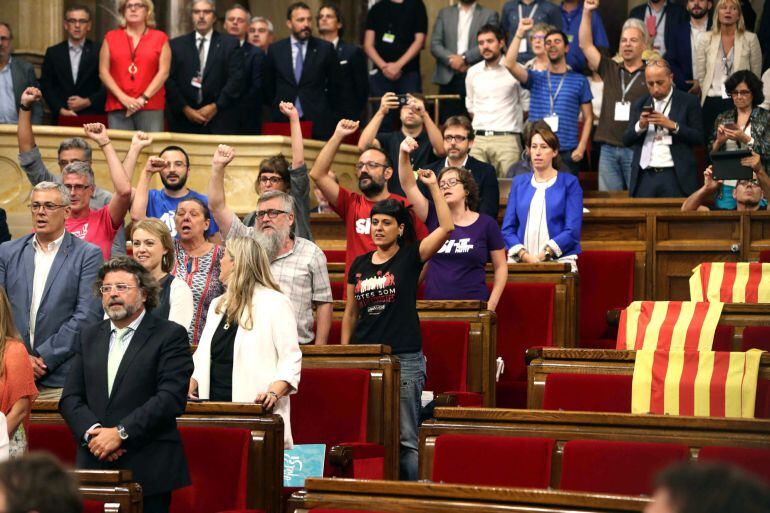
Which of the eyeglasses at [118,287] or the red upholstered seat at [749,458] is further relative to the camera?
the eyeglasses at [118,287]

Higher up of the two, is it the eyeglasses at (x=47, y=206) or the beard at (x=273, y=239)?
the eyeglasses at (x=47, y=206)

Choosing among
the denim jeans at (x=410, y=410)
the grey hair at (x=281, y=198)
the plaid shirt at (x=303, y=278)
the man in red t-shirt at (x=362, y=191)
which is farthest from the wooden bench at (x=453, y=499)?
the man in red t-shirt at (x=362, y=191)

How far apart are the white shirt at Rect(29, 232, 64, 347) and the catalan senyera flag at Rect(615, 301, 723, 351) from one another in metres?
2.20

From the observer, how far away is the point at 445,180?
5.95 metres

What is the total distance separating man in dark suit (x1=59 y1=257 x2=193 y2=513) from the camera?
3.83 m

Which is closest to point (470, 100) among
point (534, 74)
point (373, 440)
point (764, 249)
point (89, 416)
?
point (534, 74)

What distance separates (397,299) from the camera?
5.13 metres

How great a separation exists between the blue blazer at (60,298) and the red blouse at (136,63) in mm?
3611

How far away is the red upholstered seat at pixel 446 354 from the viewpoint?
554cm

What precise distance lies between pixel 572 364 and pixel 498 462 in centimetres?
99

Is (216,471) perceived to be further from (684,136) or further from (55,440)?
(684,136)

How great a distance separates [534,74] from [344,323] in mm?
3395

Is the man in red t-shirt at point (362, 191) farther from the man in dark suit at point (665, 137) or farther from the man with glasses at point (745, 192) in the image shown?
the man in dark suit at point (665, 137)

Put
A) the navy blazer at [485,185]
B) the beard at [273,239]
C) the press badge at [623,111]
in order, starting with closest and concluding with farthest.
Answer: the beard at [273,239] → the navy blazer at [485,185] → the press badge at [623,111]
